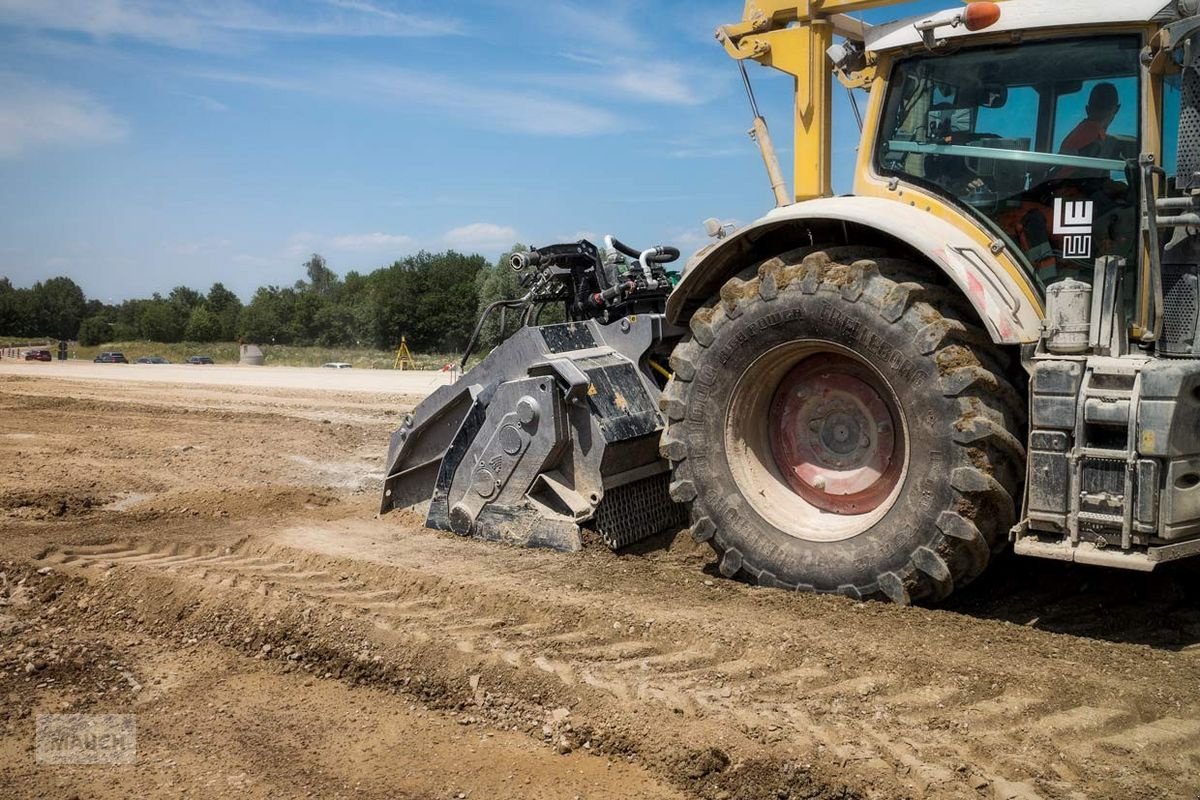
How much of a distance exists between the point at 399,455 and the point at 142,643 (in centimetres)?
221

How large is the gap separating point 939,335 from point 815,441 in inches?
36.1

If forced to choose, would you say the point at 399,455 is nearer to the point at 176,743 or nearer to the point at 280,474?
the point at 280,474

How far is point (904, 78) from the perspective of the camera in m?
4.78

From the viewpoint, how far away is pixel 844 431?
15.7 ft

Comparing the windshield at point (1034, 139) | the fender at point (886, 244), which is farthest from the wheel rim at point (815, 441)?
the windshield at point (1034, 139)

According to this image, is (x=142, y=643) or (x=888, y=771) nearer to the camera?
(x=888, y=771)

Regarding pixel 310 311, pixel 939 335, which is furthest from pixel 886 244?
pixel 310 311

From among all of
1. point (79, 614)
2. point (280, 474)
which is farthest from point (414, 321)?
point (79, 614)

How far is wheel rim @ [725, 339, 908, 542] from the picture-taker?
4637mm

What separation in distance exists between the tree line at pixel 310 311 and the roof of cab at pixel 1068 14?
24744mm

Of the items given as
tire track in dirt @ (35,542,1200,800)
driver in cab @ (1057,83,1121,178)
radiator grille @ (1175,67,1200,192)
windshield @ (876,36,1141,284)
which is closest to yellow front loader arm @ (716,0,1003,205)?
windshield @ (876,36,1141,284)

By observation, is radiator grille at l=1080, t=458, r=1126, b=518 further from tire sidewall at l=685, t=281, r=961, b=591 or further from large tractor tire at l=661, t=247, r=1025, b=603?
tire sidewall at l=685, t=281, r=961, b=591

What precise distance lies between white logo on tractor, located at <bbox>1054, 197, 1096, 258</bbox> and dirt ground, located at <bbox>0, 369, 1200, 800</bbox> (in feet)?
5.10

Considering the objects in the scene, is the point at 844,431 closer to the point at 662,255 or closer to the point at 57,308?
the point at 662,255
